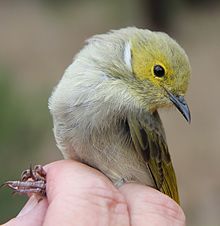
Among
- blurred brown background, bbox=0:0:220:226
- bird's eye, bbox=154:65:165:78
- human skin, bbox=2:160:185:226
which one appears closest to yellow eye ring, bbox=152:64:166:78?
bird's eye, bbox=154:65:165:78

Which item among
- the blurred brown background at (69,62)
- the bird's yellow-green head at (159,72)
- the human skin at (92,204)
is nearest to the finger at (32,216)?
the human skin at (92,204)

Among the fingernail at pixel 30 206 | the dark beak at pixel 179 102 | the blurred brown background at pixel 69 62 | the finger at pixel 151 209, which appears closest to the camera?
the finger at pixel 151 209

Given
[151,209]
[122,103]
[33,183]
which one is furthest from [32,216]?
[122,103]

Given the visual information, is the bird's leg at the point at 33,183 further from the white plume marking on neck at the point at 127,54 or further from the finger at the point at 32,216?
the white plume marking on neck at the point at 127,54

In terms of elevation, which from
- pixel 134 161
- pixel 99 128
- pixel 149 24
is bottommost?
pixel 149 24

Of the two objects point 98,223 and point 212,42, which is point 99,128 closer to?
point 98,223

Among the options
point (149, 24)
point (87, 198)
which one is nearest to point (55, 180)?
point (87, 198)

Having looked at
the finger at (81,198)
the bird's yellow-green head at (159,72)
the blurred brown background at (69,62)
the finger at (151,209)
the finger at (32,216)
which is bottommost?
the blurred brown background at (69,62)

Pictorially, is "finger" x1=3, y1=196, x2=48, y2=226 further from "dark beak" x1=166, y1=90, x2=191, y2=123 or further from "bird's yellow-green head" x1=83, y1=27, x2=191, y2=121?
"dark beak" x1=166, y1=90, x2=191, y2=123
